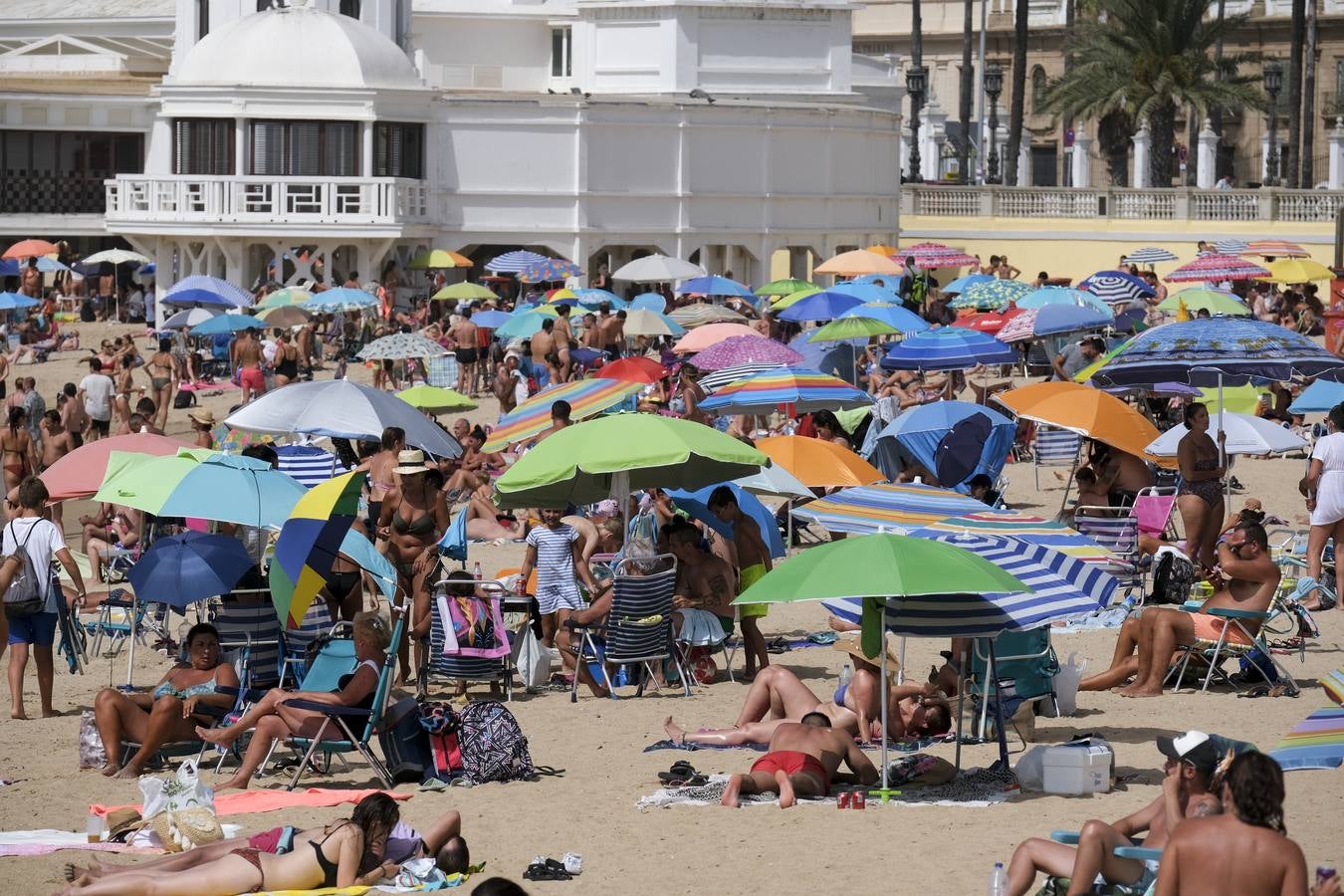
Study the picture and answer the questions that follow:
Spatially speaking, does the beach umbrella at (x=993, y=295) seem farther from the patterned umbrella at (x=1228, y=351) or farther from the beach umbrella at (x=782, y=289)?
the patterned umbrella at (x=1228, y=351)

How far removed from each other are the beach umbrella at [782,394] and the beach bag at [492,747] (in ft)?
27.4

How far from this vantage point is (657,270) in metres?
33.5

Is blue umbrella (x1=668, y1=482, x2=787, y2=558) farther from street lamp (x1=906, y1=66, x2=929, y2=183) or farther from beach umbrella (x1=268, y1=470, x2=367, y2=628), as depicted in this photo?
street lamp (x1=906, y1=66, x2=929, y2=183)

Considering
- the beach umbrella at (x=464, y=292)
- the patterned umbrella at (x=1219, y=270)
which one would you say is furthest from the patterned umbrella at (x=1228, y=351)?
the patterned umbrella at (x=1219, y=270)

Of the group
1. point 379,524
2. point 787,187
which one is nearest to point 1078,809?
point 379,524

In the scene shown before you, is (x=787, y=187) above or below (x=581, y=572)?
above

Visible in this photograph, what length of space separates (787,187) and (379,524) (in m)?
28.5

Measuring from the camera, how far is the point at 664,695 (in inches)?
517

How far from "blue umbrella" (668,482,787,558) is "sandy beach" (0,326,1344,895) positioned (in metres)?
0.97

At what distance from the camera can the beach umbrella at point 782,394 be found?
63.0 ft

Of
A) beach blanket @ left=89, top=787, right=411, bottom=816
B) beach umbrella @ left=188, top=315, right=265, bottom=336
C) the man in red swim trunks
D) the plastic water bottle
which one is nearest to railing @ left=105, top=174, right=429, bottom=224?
beach umbrella @ left=188, top=315, right=265, bottom=336

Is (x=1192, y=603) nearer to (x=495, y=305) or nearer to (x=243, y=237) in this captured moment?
(x=495, y=305)

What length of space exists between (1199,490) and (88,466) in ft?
24.2

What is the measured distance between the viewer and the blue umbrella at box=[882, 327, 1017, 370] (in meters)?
20.8
